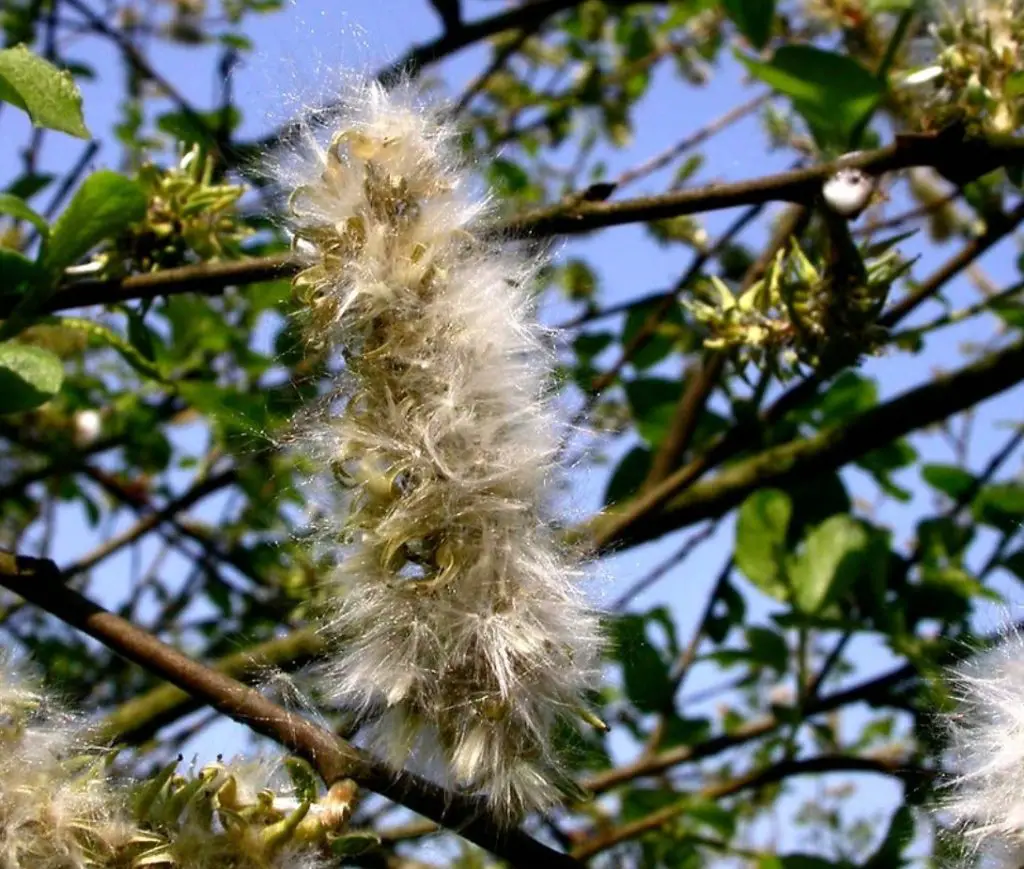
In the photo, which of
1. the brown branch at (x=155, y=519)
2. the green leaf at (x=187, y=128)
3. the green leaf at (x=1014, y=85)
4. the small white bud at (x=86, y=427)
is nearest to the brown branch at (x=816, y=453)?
the green leaf at (x=1014, y=85)

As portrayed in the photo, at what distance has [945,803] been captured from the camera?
1.08 m

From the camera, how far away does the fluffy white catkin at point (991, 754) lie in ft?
3.20

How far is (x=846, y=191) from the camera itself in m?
1.29

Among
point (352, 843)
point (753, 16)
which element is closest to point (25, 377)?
point (352, 843)

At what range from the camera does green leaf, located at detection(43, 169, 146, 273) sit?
1196 millimetres

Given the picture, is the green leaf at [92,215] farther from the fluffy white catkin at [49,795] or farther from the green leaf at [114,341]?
the fluffy white catkin at [49,795]

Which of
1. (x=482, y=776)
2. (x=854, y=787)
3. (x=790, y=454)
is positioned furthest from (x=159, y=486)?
(x=854, y=787)

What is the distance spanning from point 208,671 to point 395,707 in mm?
178

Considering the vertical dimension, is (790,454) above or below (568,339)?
above

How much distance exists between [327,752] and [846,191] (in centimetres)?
79

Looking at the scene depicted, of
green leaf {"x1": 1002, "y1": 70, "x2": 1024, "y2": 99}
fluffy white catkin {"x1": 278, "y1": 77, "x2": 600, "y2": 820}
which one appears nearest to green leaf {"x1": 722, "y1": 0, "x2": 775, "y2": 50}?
green leaf {"x1": 1002, "y1": 70, "x2": 1024, "y2": 99}

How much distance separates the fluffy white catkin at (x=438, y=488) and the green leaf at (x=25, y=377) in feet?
0.94

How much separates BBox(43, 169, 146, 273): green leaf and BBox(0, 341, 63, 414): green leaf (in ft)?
0.34

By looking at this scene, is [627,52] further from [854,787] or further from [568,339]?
[854,787]
